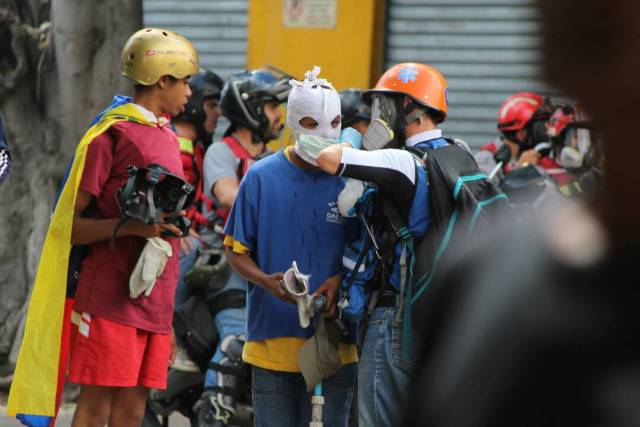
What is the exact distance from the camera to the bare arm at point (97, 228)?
16.5 feet

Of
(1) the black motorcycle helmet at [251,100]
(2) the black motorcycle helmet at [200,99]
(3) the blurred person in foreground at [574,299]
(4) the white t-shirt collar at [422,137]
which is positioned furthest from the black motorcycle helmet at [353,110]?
(3) the blurred person in foreground at [574,299]

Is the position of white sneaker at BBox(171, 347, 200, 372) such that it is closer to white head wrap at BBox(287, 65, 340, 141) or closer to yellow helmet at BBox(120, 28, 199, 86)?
yellow helmet at BBox(120, 28, 199, 86)

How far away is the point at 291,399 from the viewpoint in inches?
191

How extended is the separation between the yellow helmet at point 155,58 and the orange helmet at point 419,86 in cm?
83

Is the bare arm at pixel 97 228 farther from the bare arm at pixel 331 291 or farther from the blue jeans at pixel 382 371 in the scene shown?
the blue jeans at pixel 382 371

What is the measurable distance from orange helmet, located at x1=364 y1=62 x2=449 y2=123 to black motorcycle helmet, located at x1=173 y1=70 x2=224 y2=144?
228 centimetres

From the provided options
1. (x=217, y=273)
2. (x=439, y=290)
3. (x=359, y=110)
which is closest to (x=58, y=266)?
(x=217, y=273)

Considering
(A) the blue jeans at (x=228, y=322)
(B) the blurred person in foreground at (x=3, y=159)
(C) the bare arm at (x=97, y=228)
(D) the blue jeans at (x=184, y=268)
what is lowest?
(A) the blue jeans at (x=228, y=322)

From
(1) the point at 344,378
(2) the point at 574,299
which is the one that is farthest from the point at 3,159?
(2) the point at 574,299

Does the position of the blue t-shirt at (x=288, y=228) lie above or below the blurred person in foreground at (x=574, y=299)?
below

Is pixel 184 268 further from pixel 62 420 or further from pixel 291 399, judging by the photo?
pixel 291 399

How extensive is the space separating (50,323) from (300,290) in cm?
115

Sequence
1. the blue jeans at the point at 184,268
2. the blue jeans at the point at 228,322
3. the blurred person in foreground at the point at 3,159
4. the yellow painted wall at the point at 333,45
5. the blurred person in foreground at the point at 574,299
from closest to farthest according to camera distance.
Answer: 1. the blurred person in foreground at the point at 574,299
2. the blurred person in foreground at the point at 3,159
3. the blue jeans at the point at 228,322
4. the blue jeans at the point at 184,268
5. the yellow painted wall at the point at 333,45

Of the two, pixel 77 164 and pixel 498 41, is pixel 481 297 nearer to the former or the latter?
pixel 77 164
